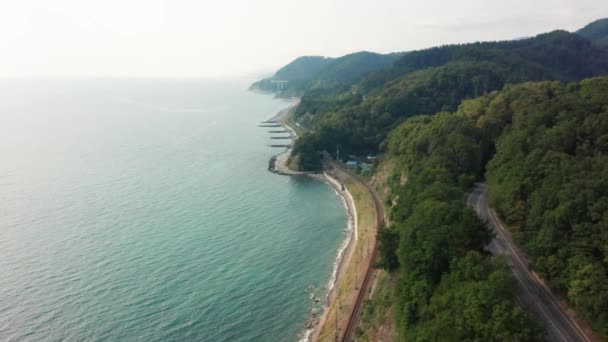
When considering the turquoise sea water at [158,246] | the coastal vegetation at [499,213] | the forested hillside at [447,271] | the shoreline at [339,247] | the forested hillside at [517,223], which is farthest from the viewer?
the turquoise sea water at [158,246]

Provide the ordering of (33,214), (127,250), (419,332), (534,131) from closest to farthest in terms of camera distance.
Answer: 1. (419,332)
2. (534,131)
3. (127,250)
4. (33,214)

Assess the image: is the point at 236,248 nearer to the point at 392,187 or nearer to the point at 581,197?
the point at 392,187

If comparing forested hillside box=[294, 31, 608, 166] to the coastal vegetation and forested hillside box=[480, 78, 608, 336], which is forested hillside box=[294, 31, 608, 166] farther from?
forested hillside box=[480, 78, 608, 336]

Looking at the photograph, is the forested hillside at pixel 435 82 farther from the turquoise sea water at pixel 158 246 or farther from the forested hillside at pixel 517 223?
the forested hillside at pixel 517 223

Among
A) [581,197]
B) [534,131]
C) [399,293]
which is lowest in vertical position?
[399,293]

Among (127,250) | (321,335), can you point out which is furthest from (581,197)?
(127,250)

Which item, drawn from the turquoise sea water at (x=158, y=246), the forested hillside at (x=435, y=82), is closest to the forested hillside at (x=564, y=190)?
the turquoise sea water at (x=158, y=246)
